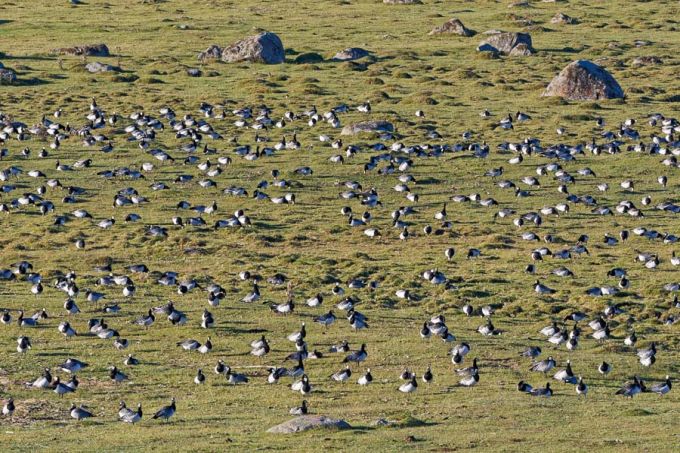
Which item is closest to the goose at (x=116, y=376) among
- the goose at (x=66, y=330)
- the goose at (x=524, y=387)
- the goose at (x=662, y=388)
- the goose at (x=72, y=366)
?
the goose at (x=72, y=366)

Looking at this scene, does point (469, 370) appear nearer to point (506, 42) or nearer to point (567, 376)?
point (567, 376)

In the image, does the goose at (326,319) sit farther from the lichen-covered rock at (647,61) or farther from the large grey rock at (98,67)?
the lichen-covered rock at (647,61)

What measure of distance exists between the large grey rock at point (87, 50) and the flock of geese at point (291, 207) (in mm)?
18670

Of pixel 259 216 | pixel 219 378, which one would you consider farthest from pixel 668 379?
pixel 259 216

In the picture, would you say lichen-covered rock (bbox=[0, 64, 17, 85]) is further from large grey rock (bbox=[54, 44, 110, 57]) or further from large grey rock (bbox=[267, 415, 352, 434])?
large grey rock (bbox=[267, 415, 352, 434])

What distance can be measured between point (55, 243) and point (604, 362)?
22.7 meters

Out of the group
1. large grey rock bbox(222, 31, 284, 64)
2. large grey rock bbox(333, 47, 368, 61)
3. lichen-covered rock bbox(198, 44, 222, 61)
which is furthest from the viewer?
large grey rock bbox(333, 47, 368, 61)

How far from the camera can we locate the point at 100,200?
55.2 m

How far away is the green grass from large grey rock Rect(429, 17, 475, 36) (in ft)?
5.41

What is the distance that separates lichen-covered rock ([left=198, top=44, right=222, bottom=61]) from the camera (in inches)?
3472

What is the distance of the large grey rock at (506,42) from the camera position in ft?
Result: 302

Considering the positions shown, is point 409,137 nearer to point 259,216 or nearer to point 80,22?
point 259,216

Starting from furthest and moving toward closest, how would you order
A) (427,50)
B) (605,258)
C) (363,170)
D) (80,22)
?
(80,22), (427,50), (363,170), (605,258)

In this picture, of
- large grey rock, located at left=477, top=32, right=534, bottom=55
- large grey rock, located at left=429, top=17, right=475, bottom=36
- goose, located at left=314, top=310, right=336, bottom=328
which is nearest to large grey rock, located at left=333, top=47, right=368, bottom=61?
large grey rock, located at left=477, top=32, right=534, bottom=55
